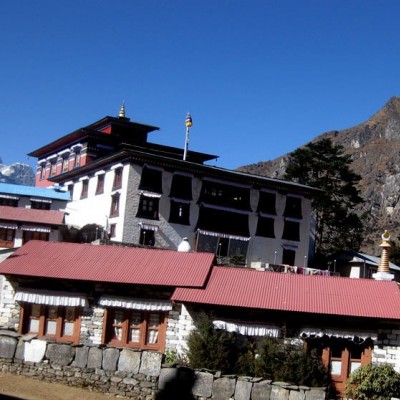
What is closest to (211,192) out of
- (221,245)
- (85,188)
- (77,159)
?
(221,245)

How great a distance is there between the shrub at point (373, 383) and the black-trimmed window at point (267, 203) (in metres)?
30.2

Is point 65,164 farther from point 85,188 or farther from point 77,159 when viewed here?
point 85,188

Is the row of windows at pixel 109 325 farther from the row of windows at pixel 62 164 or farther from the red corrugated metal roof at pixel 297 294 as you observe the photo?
the row of windows at pixel 62 164

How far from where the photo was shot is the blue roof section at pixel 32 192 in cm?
5157

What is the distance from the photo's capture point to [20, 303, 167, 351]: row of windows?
2422 centimetres

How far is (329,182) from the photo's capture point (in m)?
67.3

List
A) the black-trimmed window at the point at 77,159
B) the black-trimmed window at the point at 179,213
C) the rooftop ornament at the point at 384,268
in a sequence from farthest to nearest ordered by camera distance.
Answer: the black-trimmed window at the point at 77,159 → the black-trimmed window at the point at 179,213 → the rooftop ornament at the point at 384,268

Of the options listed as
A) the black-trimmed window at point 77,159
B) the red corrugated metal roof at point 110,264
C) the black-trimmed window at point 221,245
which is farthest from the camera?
the black-trimmed window at point 77,159

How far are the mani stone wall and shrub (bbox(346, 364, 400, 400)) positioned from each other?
12.1 ft

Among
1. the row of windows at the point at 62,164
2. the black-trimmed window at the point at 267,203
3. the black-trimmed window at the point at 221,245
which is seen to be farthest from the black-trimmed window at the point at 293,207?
the row of windows at the point at 62,164

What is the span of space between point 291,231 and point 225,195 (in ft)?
23.3

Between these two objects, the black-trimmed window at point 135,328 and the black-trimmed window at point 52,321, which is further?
the black-trimmed window at point 52,321

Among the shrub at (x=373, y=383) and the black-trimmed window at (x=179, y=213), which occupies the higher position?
the black-trimmed window at (x=179, y=213)

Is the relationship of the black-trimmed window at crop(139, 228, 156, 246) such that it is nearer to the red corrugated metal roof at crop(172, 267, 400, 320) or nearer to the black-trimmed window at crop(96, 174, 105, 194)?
the black-trimmed window at crop(96, 174, 105, 194)
